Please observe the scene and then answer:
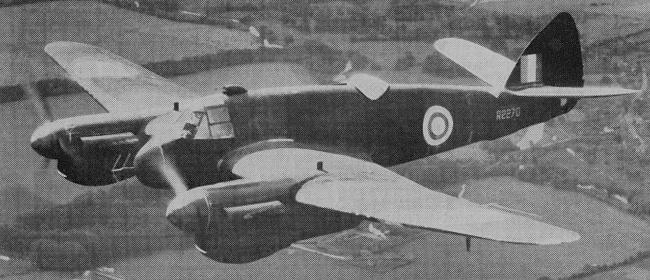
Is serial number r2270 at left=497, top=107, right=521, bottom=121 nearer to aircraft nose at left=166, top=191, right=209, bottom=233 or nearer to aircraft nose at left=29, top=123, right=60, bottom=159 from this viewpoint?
aircraft nose at left=166, top=191, right=209, bottom=233

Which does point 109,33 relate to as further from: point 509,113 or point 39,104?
point 509,113

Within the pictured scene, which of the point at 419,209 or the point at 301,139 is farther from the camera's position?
the point at 301,139

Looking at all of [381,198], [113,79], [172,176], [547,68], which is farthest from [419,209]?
[113,79]

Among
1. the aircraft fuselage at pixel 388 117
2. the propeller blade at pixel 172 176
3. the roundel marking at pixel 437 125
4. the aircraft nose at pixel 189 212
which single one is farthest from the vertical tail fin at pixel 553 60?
the aircraft nose at pixel 189 212

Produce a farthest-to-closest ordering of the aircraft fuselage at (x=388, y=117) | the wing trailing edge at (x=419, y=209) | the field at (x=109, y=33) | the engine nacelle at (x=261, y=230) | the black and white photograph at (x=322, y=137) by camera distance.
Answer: the field at (x=109, y=33) → the aircraft fuselage at (x=388, y=117) → the black and white photograph at (x=322, y=137) → the engine nacelle at (x=261, y=230) → the wing trailing edge at (x=419, y=209)

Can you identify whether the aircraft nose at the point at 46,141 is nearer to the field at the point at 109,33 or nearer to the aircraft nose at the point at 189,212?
the field at the point at 109,33

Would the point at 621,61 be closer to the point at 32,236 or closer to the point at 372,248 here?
the point at 372,248

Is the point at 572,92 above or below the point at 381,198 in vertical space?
above
